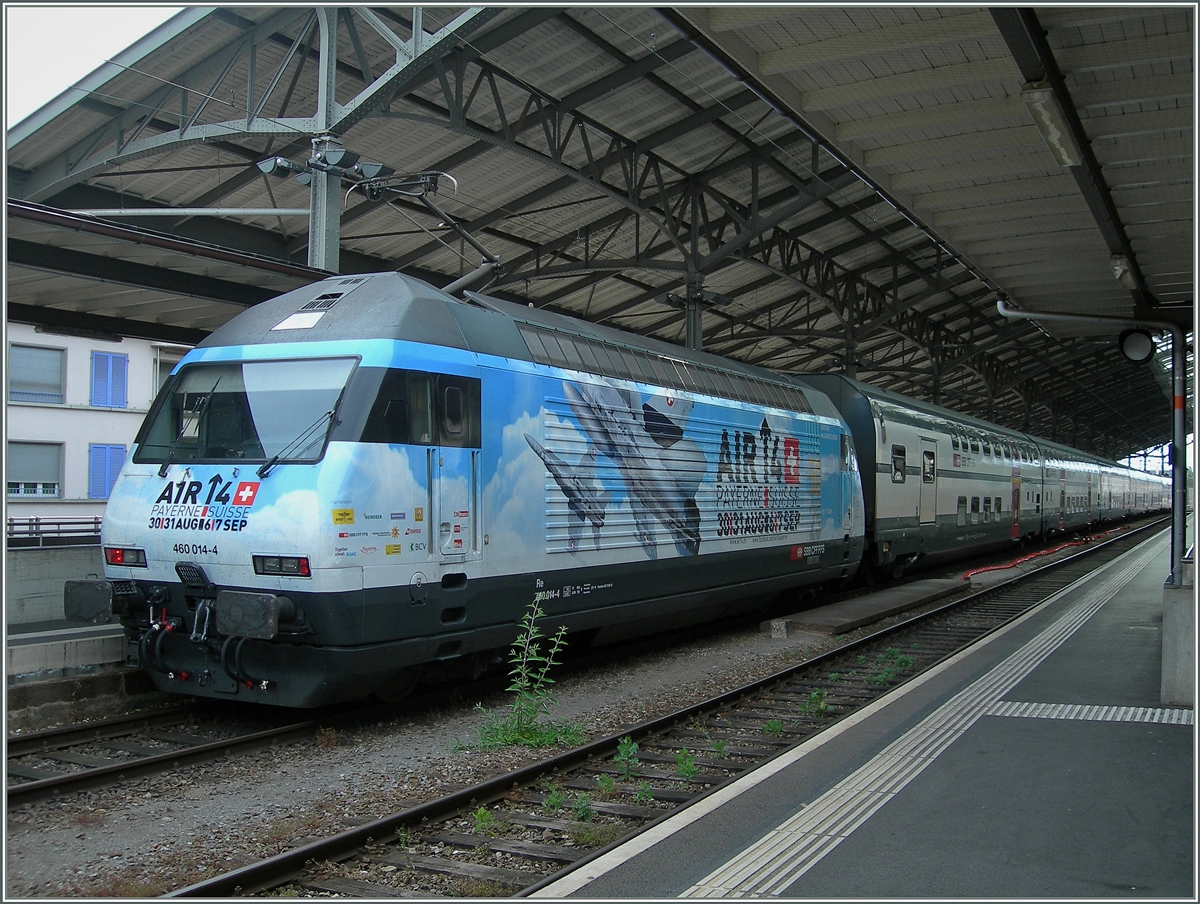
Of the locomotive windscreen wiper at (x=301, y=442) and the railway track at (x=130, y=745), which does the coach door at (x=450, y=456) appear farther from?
the railway track at (x=130, y=745)

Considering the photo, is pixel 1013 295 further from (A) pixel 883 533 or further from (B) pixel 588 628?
(B) pixel 588 628

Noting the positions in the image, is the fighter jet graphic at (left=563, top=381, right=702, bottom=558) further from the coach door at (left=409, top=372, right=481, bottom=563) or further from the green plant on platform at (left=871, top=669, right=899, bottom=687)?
the green plant on platform at (left=871, top=669, right=899, bottom=687)

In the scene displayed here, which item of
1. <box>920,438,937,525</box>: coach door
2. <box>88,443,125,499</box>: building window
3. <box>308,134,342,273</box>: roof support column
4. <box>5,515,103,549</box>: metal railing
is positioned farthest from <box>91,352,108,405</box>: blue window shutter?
<box>920,438,937,525</box>: coach door

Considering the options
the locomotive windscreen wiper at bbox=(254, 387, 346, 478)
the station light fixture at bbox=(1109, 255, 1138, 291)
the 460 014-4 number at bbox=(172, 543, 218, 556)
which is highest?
the station light fixture at bbox=(1109, 255, 1138, 291)

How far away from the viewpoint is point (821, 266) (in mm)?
27688

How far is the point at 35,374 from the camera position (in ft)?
73.1

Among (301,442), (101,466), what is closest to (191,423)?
(301,442)

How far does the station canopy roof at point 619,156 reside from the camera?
8.03m

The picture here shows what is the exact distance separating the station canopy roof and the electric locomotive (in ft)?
7.44

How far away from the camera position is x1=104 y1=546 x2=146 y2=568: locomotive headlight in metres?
7.66

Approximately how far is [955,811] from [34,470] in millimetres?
22311

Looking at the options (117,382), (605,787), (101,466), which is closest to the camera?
Answer: (605,787)

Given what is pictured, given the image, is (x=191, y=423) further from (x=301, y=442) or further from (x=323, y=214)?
(x=323, y=214)

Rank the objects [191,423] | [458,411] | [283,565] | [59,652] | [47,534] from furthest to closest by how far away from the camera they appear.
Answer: [47,534], [59,652], [458,411], [191,423], [283,565]
